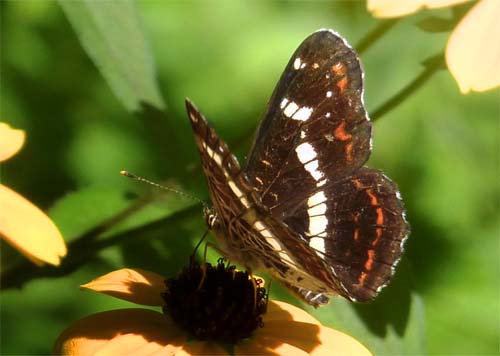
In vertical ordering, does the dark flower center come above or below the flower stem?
below

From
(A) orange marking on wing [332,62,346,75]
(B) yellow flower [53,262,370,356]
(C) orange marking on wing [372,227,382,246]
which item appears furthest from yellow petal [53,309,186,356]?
(A) orange marking on wing [332,62,346,75]

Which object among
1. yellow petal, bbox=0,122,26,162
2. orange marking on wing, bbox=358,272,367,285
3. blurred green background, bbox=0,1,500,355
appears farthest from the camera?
blurred green background, bbox=0,1,500,355

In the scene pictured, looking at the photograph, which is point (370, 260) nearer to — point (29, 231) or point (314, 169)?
point (314, 169)

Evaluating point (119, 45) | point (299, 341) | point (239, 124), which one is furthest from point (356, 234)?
point (239, 124)

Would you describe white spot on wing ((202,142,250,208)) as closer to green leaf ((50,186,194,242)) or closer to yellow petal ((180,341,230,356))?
yellow petal ((180,341,230,356))

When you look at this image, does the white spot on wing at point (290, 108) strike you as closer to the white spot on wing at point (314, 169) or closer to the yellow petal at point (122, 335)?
the white spot on wing at point (314, 169)

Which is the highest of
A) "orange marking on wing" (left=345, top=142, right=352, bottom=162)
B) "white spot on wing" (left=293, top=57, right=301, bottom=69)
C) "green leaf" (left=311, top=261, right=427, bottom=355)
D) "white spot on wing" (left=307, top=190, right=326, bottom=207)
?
"white spot on wing" (left=293, top=57, right=301, bottom=69)

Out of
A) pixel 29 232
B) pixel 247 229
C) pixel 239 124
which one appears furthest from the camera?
pixel 239 124

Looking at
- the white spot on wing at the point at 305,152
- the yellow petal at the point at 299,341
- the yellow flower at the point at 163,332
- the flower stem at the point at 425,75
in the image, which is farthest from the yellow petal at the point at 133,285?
the flower stem at the point at 425,75
